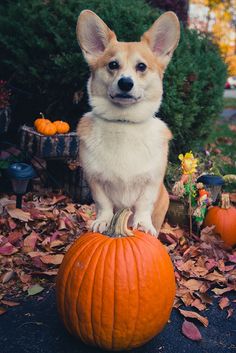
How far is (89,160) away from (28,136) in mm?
1781

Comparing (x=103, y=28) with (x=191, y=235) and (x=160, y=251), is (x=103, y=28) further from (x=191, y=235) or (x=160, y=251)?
(x=191, y=235)

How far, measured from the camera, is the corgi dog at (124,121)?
225 cm

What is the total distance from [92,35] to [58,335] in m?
1.64

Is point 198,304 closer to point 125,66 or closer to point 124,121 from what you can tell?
point 124,121

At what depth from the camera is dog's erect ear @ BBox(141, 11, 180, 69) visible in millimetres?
2344

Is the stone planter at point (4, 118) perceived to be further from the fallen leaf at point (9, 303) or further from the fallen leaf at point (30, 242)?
the fallen leaf at point (9, 303)

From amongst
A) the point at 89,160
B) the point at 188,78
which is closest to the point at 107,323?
the point at 89,160

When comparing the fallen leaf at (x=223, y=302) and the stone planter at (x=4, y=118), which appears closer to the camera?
the fallen leaf at (x=223, y=302)

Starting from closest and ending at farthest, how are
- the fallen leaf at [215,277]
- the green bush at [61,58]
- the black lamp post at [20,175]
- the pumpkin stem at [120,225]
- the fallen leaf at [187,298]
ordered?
the pumpkin stem at [120,225]
the fallen leaf at [187,298]
the fallen leaf at [215,277]
the black lamp post at [20,175]
the green bush at [61,58]

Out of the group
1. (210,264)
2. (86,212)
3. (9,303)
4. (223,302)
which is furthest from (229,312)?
(86,212)

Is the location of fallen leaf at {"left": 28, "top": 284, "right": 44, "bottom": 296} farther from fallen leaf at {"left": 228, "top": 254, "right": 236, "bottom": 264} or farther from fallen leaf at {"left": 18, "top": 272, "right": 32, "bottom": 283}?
fallen leaf at {"left": 228, "top": 254, "right": 236, "bottom": 264}

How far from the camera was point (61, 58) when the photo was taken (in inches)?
164

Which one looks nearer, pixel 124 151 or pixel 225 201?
pixel 124 151

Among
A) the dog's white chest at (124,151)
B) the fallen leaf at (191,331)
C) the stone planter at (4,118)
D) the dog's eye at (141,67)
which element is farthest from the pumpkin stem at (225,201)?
the stone planter at (4,118)
